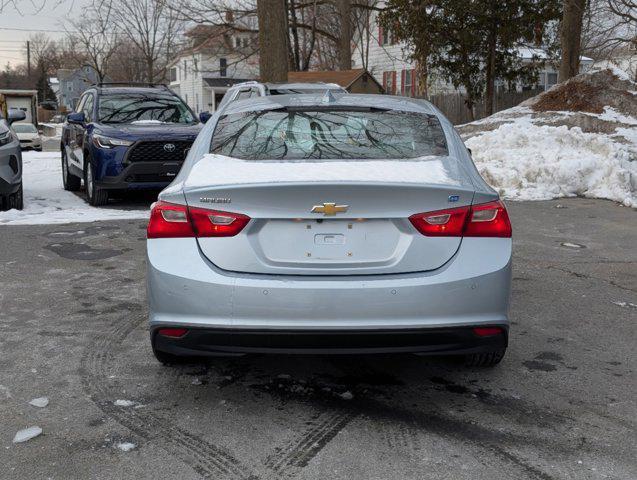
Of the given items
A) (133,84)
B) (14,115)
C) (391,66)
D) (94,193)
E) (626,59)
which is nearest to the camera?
(14,115)

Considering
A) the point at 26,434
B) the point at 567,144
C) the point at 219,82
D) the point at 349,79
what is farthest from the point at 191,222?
the point at 219,82

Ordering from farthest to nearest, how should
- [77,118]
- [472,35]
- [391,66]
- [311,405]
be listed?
[391,66] < [472,35] < [77,118] < [311,405]

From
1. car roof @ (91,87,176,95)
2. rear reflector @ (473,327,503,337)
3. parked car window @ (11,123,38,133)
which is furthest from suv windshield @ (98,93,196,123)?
parked car window @ (11,123,38,133)

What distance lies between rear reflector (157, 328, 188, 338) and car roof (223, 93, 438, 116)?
5.32ft

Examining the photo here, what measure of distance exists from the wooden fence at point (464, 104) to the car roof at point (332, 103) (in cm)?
2187

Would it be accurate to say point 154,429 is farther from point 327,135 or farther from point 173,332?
point 327,135

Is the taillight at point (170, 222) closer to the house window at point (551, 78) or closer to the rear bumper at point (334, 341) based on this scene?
the rear bumper at point (334, 341)

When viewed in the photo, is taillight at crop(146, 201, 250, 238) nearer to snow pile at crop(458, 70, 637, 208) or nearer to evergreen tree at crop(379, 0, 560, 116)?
snow pile at crop(458, 70, 637, 208)

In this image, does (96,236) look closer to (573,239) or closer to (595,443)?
(573,239)

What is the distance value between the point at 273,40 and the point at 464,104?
41.7ft

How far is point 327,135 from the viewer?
170 inches

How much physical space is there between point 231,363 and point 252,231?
1.32 m

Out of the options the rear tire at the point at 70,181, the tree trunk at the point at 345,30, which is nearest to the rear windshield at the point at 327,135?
the rear tire at the point at 70,181

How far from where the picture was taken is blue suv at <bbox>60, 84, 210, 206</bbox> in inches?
445
